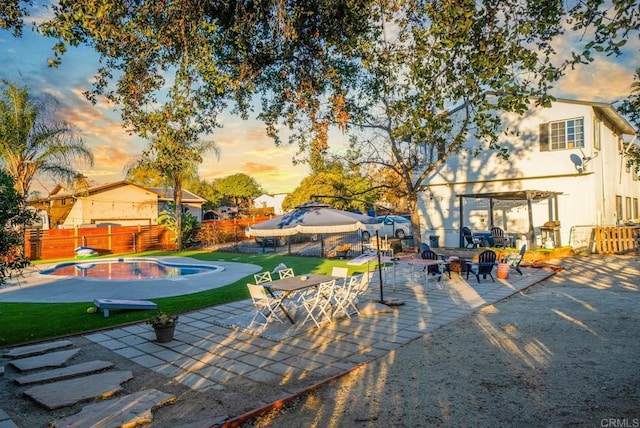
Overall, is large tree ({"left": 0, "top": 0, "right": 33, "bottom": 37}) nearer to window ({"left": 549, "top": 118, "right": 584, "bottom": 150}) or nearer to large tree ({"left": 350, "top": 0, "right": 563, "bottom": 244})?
large tree ({"left": 350, "top": 0, "right": 563, "bottom": 244})

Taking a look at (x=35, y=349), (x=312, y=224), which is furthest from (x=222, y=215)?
(x=35, y=349)

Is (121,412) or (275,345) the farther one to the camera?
(275,345)

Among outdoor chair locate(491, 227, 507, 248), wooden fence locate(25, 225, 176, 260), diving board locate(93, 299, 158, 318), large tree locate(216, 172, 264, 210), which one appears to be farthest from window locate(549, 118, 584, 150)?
large tree locate(216, 172, 264, 210)

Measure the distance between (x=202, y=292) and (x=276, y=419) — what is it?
807cm

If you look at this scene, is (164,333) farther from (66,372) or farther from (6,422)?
(6,422)

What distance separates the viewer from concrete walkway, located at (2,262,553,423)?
5.33 meters

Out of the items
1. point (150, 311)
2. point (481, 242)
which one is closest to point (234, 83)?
point (150, 311)

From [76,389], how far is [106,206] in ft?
106

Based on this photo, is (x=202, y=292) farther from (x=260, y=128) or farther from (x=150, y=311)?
(x=260, y=128)

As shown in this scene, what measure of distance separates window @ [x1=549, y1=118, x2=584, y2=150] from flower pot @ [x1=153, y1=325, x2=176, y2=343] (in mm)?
19038

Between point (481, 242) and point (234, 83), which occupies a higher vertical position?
point (234, 83)

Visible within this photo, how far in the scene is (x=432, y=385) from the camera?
5.07 meters

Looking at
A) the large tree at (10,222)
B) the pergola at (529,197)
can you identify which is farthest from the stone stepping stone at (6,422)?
the pergola at (529,197)

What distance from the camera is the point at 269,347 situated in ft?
22.1
